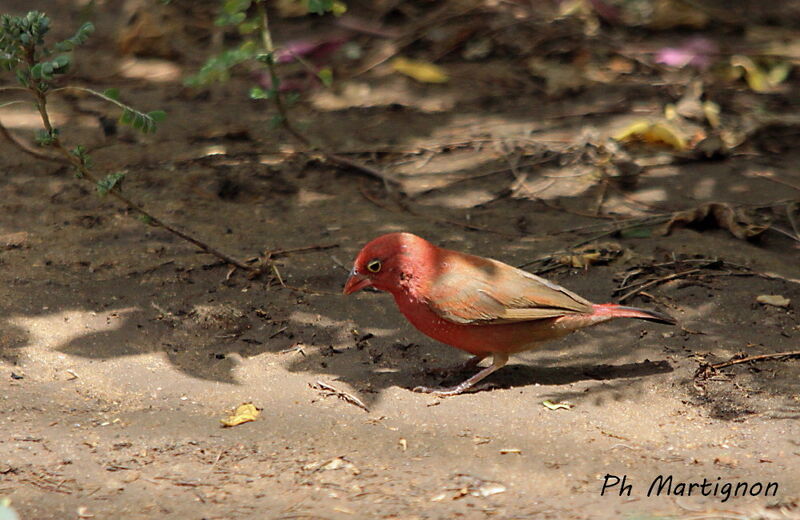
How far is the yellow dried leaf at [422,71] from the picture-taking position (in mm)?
8539

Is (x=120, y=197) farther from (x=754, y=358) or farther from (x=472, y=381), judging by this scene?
(x=754, y=358)

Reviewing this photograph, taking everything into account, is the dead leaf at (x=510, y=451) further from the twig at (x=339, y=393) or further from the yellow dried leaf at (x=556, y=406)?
the twig at (x=339, y=393)

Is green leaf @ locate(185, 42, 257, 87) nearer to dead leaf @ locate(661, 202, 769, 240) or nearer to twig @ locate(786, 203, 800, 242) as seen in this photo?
dead leaf @ locate(661, 202, 769, 240)

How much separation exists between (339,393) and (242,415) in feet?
1.48

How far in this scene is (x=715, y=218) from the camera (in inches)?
233

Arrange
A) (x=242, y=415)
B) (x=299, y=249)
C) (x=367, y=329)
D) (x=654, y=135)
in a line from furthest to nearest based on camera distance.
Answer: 1. (x=654, y=135)
2. (x=299, y=249)
3. (x=367, y=329)
4. (x=242, y=415)

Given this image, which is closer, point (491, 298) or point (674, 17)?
point (491, 298)

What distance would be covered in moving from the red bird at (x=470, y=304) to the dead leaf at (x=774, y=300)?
2.31 ft

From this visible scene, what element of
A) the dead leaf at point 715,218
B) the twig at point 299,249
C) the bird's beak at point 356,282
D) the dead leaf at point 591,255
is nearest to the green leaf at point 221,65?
the twig at point 299,249

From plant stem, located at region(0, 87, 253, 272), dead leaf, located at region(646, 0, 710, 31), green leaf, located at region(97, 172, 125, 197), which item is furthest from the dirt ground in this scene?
dead leaf, located at region(646, 0, 710, 31)

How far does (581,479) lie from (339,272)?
7.41 ft

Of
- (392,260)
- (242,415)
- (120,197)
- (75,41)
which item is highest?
(75,41)

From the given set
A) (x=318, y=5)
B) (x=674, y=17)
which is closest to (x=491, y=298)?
(x=318, y=5)

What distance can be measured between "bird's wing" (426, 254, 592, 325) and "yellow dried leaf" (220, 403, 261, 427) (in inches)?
35.1
